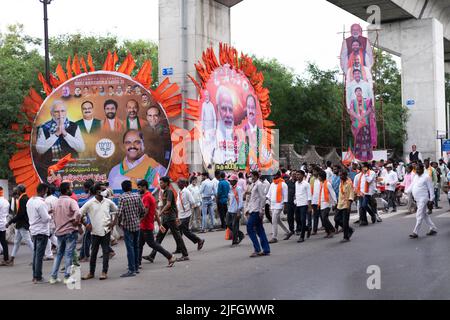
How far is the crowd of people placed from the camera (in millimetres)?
10945

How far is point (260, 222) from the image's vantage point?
12.9 metres

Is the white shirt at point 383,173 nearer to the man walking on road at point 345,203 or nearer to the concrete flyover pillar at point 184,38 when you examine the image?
the concrete flyover pillar at point 184,38

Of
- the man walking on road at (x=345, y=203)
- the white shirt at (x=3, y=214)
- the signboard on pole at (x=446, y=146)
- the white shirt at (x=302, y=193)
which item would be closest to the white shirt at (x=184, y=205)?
the white shirt at (x=302, y=193)

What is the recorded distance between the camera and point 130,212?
11.1 m

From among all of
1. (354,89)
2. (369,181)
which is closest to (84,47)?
(354,89)

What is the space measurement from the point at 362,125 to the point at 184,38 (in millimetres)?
13187

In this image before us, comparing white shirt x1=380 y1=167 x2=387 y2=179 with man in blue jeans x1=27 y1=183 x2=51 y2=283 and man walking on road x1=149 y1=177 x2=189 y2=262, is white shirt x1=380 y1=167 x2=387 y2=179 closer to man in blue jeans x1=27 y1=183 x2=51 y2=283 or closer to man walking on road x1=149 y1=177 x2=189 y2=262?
man walking on road x1=149 y1=177 x2=189 y2=262

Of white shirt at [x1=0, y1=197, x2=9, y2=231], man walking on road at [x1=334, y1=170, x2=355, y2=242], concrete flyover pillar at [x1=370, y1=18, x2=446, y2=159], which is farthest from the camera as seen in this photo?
concrete flyover pillar at [x1=370, y1=18, x2=446, y2=159]

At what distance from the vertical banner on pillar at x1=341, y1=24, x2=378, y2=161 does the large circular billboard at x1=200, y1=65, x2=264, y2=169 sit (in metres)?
9.15

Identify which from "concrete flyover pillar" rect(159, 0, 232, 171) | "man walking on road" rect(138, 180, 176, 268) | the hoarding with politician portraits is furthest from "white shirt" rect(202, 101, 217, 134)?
"man walking on road" rect(138, 180, 176, 268)

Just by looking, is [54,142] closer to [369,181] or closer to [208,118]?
[208,118]

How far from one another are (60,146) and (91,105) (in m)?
1.73

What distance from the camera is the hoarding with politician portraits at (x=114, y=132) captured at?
20.2 metres

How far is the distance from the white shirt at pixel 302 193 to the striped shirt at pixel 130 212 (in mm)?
5170
